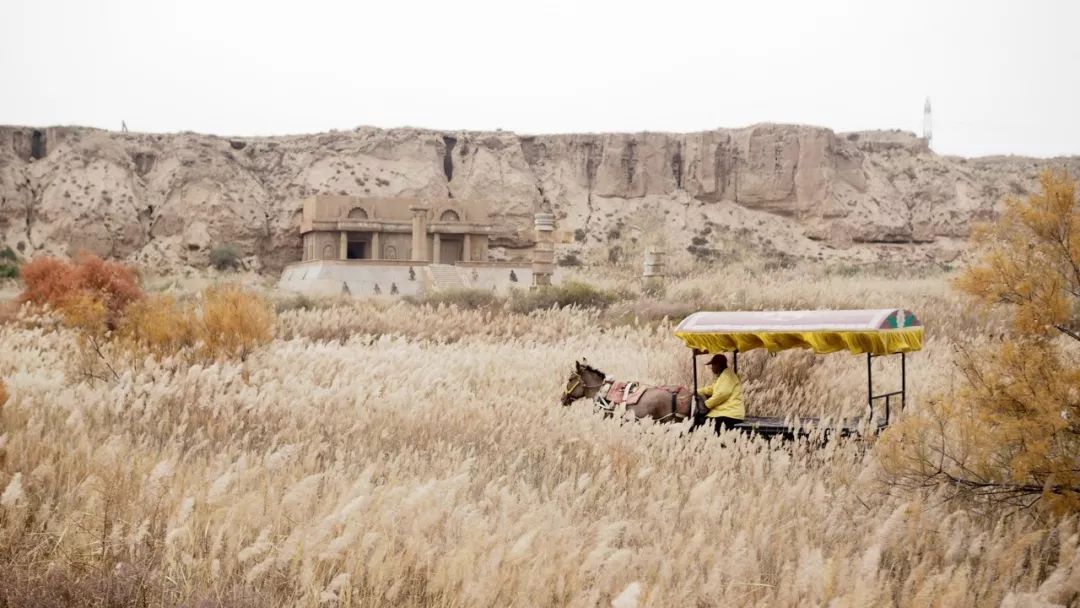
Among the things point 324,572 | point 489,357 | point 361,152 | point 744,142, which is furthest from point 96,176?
point 324,572

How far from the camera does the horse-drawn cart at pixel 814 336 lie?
8883 millimetres

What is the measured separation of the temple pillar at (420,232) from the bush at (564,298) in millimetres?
19095

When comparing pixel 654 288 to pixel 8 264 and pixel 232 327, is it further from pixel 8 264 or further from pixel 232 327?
pixel 8 264

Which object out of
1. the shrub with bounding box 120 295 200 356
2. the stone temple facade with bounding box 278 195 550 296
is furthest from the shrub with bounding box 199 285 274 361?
the stone temple facade with bounding box 278 195 550 296

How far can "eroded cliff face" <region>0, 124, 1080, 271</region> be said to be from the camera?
175ft

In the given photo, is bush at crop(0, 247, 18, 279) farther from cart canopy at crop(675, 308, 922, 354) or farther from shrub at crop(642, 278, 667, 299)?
cart canopy at crop(675, 308, 922, 354)

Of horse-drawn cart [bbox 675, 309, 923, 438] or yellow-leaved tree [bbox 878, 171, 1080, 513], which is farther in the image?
horse-drawn cart [bbox 675, 309, 923, 438]

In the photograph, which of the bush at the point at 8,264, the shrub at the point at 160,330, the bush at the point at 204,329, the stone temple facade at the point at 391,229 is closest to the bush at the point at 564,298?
the bush at the point at 204,329

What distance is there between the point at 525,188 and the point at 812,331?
52.1m

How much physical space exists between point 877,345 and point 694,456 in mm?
2570

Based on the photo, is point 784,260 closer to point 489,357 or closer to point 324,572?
point 489,357

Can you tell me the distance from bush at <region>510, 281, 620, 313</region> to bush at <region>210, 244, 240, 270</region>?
3017 centimetres

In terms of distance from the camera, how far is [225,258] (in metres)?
51.4

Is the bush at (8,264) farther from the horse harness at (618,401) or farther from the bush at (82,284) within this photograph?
the horse harness at (618,401)
